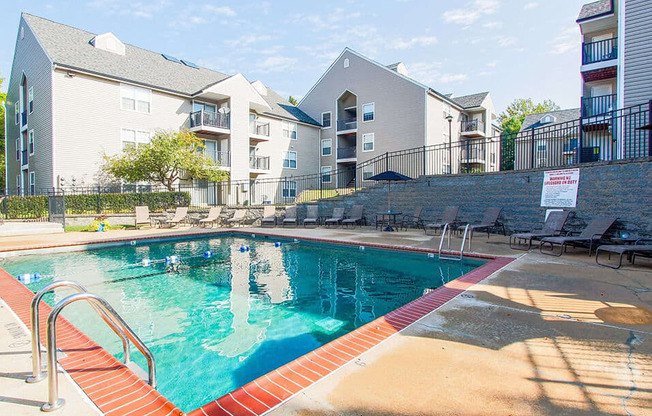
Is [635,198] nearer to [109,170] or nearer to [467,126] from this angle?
[109,170]

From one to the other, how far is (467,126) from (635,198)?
2354 centimetres

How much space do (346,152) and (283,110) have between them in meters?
6.42

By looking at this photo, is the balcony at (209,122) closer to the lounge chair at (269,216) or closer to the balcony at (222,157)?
the balcony at (222,157)

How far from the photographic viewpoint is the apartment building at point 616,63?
12031mm

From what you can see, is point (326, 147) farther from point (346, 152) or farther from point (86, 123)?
point (86, 123)

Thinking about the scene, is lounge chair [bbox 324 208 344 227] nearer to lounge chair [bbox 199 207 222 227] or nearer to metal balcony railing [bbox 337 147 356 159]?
lounge chair [bbox 199 207 222 227]

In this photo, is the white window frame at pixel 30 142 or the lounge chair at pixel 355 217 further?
the white window frame at pixel 30 142

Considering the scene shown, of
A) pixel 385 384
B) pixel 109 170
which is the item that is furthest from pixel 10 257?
pixel 385 384

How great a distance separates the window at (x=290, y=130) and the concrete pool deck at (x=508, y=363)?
24783 millimetres

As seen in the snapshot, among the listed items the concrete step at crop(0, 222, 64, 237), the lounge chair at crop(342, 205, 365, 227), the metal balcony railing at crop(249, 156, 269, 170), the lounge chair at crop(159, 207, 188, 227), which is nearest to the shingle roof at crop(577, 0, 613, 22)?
the lounge chair at crop(342, 205, 365, 227)

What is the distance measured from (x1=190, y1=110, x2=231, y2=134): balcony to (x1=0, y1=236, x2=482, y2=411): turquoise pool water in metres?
13.2

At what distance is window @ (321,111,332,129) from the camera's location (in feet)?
96.8

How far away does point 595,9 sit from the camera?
1808 cm

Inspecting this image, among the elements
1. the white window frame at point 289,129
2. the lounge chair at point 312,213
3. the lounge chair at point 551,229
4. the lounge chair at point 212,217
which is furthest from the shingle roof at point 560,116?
the lounge chair at point 212,217
